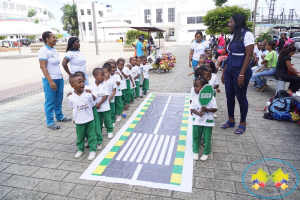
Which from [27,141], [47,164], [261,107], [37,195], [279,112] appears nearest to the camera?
[37,195]

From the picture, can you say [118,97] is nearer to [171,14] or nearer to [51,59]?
[51,59]

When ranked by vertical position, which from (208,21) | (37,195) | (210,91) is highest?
(208,21)

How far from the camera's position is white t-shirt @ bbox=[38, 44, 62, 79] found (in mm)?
4305

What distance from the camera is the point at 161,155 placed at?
356cm

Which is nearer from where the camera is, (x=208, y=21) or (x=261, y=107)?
(x=261, y=107)

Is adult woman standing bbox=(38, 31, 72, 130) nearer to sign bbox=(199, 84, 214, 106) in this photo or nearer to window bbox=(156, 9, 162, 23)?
sign bbox=(199, 84, 214, 106)

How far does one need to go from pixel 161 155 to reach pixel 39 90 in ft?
21.5

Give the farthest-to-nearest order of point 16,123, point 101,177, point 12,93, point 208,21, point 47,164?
point 208,21 → point 12,93 → point 16,123 → point 47,164 → point 101,177

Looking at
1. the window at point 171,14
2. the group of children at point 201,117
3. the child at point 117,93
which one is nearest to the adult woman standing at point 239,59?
the group of children at point 201,117

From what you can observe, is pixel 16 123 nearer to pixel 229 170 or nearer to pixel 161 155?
pixel 161 155

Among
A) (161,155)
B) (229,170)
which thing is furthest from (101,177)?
(229,170)

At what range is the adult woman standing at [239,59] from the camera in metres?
3.71

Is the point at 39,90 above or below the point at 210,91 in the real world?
below

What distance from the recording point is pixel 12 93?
7996 millimetres
